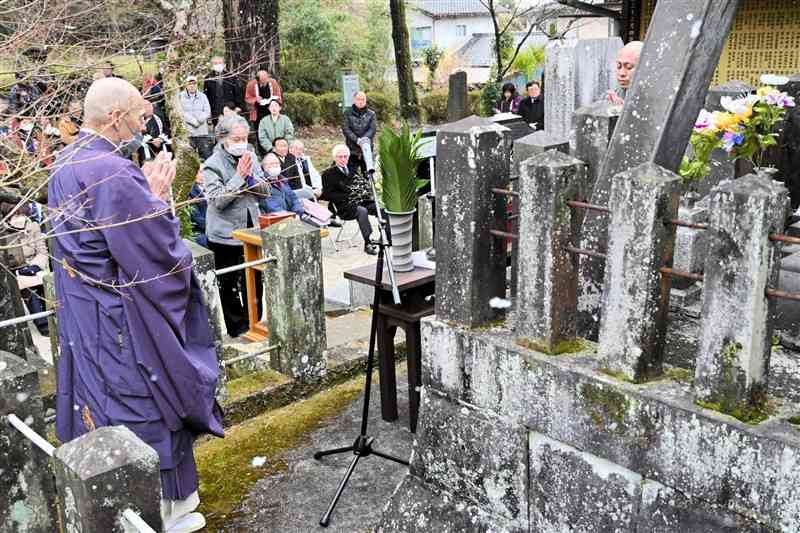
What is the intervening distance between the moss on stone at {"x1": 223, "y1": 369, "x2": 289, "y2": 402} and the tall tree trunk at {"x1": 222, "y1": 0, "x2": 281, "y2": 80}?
340 inches

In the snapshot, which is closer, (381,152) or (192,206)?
(381,152)

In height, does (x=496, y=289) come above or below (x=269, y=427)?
above

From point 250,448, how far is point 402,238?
63.0 inches

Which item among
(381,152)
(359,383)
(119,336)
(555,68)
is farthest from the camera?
(555,68)

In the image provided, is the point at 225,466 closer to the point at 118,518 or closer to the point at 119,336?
the point at 119,336

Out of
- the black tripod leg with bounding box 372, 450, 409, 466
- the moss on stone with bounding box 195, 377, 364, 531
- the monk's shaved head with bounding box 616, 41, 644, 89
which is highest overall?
the monk's shaved head with bounding box 616, 41, 644, 89

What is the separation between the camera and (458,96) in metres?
18.5

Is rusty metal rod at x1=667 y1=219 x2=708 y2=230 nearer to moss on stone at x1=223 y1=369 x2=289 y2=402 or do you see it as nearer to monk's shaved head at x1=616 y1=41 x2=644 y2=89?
monk's shaved head at x1=616 y1=41 x2=644 y2=89

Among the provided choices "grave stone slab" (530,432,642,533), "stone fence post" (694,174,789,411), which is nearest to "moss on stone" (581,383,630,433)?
"grave stone slab" (530,432,642,533)

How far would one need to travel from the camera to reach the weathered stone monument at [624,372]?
284 centimetres

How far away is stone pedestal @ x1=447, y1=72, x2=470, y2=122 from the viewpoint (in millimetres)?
18250

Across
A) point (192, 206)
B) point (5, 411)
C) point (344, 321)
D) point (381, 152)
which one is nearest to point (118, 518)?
point (5, 411)

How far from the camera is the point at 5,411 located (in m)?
3.34

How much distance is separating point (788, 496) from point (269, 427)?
3.36 metres
